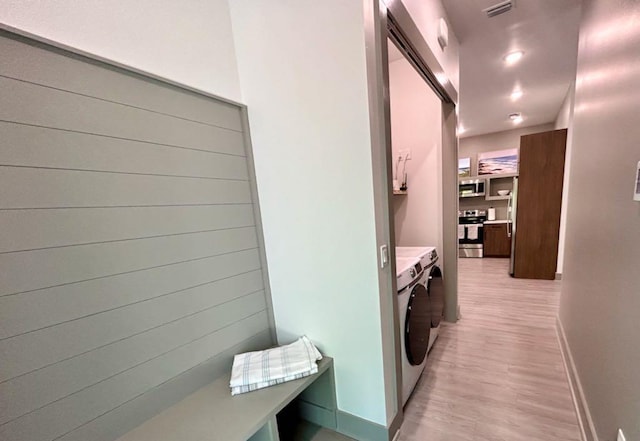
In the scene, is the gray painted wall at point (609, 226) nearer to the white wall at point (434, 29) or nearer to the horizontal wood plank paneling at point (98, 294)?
the white wall at point (434, 29)

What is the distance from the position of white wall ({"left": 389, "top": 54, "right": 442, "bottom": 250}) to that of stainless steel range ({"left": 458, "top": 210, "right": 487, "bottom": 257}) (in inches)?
147

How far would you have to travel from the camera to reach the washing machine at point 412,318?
146cm

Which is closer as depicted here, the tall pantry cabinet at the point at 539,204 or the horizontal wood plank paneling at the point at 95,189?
the horizontal wood plank paneling at the point at 95,189

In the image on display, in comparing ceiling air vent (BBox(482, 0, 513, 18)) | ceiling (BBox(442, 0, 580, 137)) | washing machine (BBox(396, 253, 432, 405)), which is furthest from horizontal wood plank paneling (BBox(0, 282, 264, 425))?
ceiling air vent (BBox(482, 0, 513, 18))

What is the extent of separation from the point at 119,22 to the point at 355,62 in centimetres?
95

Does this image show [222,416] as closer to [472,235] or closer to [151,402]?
[151,402]

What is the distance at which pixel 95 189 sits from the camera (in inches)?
36.4

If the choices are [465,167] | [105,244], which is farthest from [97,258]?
[465,167]

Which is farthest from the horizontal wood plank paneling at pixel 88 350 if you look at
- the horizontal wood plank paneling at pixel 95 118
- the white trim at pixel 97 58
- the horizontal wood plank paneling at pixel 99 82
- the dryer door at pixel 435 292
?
the dryer door at pixel 435 292

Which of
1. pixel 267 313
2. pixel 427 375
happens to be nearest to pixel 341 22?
pixel 267 313

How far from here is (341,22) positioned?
107 centimetres

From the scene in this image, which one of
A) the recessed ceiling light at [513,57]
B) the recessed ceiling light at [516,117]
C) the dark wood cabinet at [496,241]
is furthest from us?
the dark wood cabinet at [496,241]

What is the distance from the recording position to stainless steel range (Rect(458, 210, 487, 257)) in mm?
5480

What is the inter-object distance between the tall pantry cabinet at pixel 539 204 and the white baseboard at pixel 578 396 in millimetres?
2081
